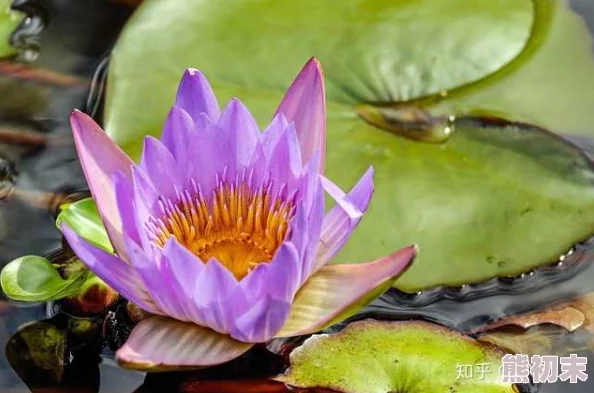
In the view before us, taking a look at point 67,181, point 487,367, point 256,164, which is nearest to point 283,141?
point 256,164

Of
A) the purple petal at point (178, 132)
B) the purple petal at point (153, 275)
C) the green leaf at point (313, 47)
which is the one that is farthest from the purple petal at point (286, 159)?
the green leaf at point (313, 47)

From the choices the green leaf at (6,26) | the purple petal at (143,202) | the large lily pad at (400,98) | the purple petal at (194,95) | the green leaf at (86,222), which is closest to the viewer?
the purple petal at (143,202)

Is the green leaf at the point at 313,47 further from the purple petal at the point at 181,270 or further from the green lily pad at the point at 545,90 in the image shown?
the purple petal at the point at 181,270

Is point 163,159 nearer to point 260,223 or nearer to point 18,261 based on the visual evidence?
point 260,223

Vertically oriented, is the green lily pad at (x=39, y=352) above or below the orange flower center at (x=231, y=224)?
below

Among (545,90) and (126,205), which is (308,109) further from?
(545,90)

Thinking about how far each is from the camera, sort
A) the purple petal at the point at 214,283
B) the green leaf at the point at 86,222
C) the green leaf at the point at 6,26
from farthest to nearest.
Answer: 1. the green leaf at the point at 6,26
2. the green leaf at the point at 86,222
3. the purple petal at the point at 214,283
